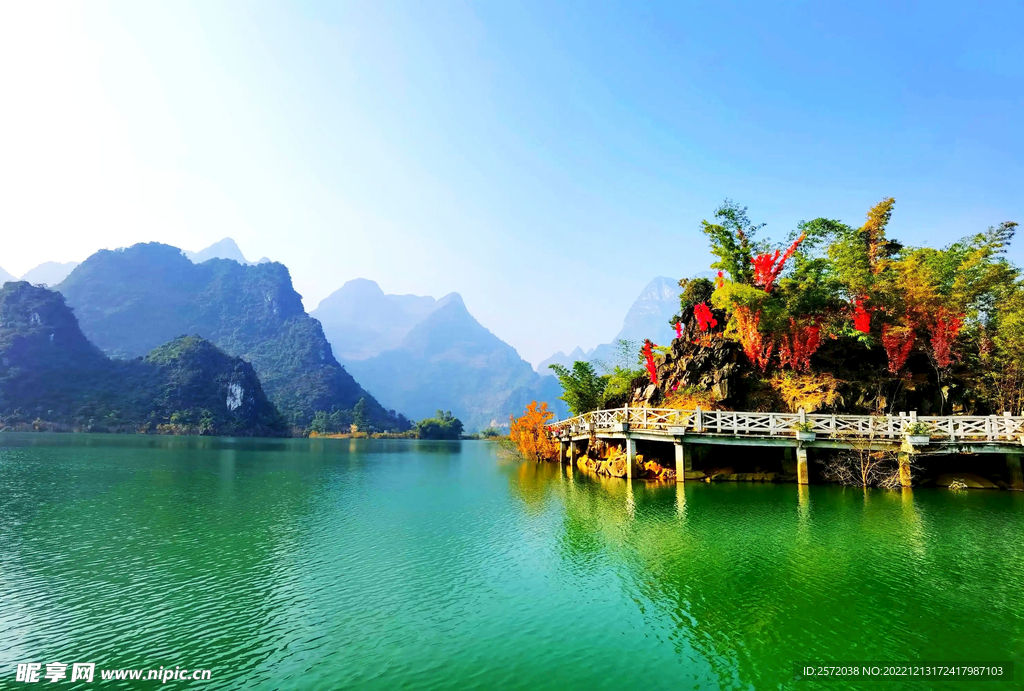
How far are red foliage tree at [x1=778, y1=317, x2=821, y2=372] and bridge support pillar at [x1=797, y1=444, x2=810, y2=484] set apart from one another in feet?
23.9

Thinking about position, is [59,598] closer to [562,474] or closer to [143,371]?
Answer: [562,474]

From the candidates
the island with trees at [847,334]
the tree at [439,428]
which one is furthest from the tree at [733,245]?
the tree at [439,428]

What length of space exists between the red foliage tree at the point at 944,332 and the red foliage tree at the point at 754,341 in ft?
27.2

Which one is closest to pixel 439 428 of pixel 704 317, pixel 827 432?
pixel 704 317

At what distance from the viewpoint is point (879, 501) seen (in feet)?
66.1

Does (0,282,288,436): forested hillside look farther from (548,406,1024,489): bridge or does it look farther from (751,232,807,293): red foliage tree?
(751,232,807,293): red foliage tree

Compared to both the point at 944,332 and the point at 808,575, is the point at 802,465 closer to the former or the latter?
the point at 944,332

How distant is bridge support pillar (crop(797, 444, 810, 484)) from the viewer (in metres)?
23.8

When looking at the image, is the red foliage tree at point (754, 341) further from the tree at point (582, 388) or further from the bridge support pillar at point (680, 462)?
A: the tree at point (582, 388)

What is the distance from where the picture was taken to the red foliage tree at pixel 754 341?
99.1 feet

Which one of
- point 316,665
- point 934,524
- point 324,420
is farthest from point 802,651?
point 324,420

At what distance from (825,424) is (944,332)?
10556 millimetres

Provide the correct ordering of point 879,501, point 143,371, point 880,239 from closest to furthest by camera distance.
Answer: point 879,501 < point 880,239 < point 143,371

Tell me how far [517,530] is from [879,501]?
49.9 feet
